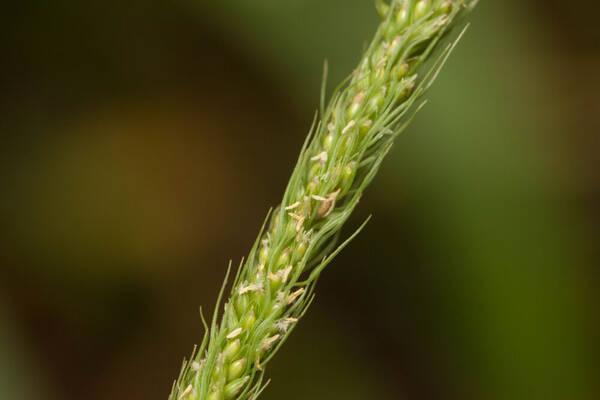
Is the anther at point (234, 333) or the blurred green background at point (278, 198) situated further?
the blurred green background at point (278, 198)

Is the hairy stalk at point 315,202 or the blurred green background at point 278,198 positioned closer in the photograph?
the hairy stalk at point 315,202

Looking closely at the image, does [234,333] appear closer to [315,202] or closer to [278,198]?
[315,202]

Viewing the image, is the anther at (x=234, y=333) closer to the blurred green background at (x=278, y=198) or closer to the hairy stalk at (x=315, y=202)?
the hairy stalk at (x=315, y=202)

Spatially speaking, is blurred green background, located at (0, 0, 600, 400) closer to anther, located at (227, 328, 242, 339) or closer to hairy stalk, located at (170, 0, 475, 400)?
hairy stalk, located at (170, 0, 475, 400)

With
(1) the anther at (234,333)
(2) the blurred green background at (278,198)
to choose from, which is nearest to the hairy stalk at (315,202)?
(1) the anther at (234,333)

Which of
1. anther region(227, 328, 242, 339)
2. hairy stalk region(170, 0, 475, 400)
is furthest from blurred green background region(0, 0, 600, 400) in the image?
anther region(227, 328, 242, 339)

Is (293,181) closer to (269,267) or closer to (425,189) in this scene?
(269,267)

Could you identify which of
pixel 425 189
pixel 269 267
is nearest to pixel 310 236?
pixel 269 267
